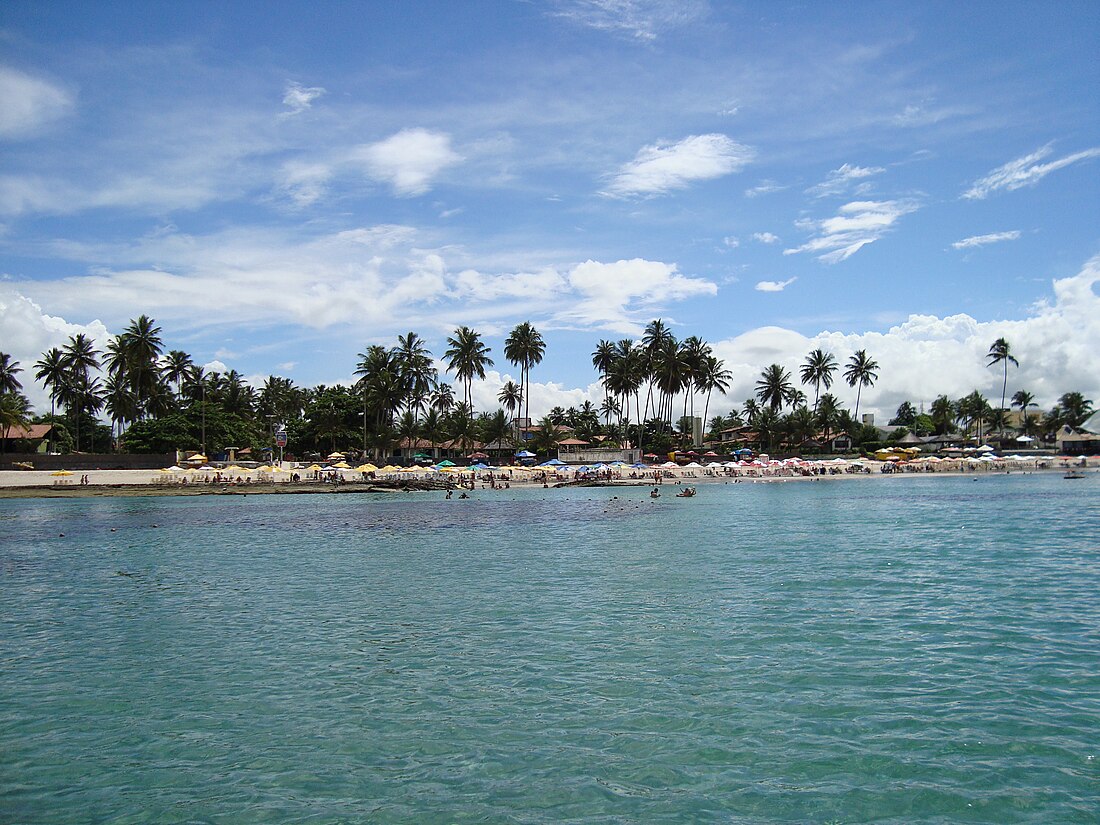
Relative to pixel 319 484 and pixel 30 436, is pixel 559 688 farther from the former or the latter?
pixel 30 436

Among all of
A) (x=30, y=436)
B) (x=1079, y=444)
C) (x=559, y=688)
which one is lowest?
(x=559, y=688)

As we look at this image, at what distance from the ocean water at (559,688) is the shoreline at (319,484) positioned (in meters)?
43.8

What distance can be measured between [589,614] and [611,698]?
18.8 ft

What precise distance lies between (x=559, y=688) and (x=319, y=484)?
2699 inches

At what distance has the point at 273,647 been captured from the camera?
553 inches

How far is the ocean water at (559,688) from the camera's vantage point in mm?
7984

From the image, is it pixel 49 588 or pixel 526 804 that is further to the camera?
pixel 49 588

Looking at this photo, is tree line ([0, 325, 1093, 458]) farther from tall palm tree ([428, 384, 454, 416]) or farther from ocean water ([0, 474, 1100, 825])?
ocean water ([0, 474, 1100, 825])

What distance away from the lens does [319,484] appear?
7581 cm

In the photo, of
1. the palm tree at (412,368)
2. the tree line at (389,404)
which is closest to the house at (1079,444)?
the tree line at (389,404)

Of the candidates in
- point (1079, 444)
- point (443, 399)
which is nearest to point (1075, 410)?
point (1079, 444)

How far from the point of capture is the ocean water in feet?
26.2

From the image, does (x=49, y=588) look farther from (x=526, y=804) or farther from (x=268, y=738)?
(x=526, y=804)

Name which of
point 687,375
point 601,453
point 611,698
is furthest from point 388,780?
point 687,375
